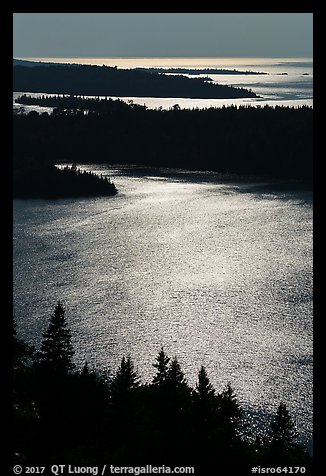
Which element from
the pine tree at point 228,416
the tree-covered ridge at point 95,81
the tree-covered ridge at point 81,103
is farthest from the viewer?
the tree-covered ridge at point 95,81

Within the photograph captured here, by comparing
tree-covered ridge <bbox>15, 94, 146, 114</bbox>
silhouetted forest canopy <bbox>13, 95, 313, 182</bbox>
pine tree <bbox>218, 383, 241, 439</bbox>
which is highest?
tree-covered ridge <bbox>15, 94, 146, 114</bbox>

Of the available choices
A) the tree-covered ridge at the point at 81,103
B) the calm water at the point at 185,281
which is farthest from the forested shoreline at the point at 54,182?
the tree-covered ridge at the point at 81,103

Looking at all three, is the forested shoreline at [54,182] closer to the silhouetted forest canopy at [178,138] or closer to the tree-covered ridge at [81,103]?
the silhouetted forest canopy at [178,138]

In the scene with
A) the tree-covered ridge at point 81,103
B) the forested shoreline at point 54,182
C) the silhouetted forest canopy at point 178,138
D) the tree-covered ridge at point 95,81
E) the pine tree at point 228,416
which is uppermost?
the tree-covered ridge at point 95,81

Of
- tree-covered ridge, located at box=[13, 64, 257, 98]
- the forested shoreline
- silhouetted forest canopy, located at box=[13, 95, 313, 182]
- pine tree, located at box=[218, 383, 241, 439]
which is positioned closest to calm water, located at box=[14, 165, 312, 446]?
the forested shoreline

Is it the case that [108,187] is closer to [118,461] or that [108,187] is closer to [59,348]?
[59,348]

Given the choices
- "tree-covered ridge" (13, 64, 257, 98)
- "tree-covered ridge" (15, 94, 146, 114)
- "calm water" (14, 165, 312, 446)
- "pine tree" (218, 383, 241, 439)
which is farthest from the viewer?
"tree-covered ridge" (13, 64, 257, 98)

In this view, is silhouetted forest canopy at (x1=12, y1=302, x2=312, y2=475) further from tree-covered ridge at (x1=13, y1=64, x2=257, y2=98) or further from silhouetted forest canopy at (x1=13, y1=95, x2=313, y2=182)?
tree-covered ridge at (x1=13, y1=64, x2=257, y2=98)
